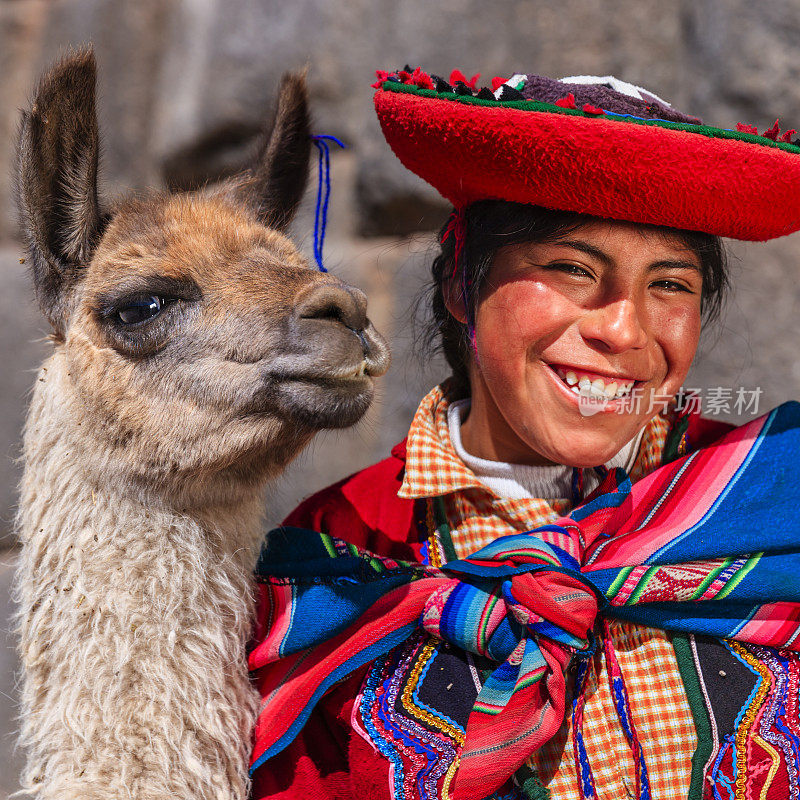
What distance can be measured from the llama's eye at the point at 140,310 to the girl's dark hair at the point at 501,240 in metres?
0.39

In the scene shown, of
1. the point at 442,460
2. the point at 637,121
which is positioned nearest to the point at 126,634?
the point at 442,460

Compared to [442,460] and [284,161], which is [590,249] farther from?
[284,161]

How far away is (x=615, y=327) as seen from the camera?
2.94 ft

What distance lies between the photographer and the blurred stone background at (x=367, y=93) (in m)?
1.74

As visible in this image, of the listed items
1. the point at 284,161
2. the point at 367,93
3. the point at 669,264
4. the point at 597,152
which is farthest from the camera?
the point at 367,93

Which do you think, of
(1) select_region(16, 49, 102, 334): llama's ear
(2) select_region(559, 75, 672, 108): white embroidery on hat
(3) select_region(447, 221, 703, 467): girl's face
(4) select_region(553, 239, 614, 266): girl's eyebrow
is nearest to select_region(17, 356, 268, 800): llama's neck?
(1) select_region(16, 49, 102, 334): llama's ear

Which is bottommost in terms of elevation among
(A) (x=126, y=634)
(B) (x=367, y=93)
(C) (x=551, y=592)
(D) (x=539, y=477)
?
(A) (x=126, y=634)

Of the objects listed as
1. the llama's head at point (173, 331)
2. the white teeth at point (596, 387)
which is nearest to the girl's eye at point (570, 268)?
the white teeth at point (596, 387)

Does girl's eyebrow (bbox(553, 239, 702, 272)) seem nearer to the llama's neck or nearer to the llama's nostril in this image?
the llama's nostril

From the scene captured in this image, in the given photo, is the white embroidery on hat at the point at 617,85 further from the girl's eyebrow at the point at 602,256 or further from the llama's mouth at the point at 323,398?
the llama's mouth at the point at 323,398

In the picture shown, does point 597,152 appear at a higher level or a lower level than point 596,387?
higher

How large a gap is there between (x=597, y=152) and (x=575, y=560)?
45cm

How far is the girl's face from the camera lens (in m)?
0.91

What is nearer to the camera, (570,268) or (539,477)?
(570,268)
